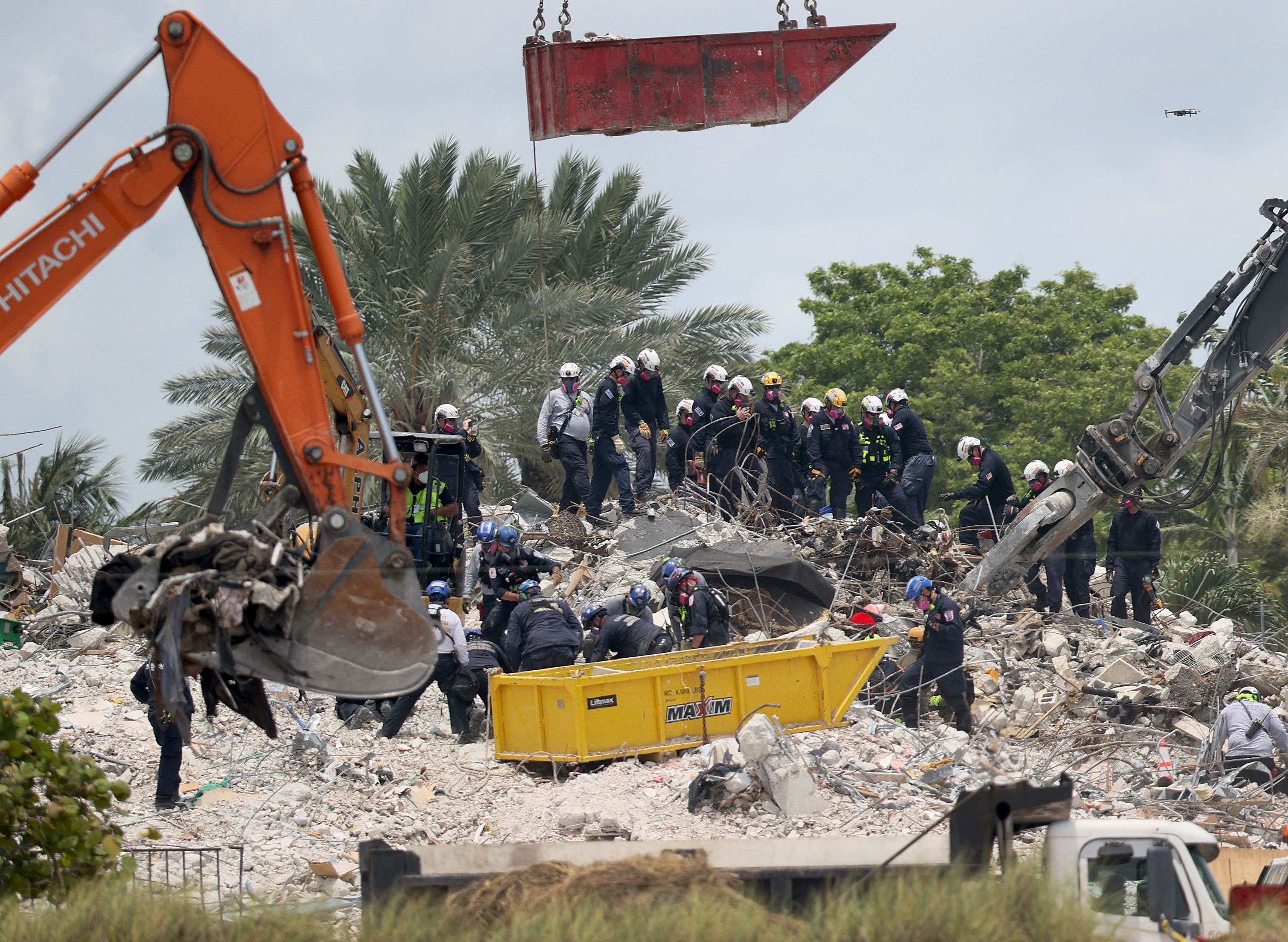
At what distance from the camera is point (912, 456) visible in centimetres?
1814

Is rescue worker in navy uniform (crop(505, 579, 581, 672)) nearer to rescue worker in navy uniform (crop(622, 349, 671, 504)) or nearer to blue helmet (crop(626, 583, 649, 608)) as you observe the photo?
blue helmet (crop(626, 583, 649, 608))

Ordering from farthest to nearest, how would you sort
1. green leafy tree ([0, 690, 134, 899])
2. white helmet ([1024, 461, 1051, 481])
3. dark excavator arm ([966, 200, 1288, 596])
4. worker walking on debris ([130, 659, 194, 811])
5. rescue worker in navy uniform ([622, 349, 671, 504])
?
white helmet ([1024, 461, 1051, 481]), rescue worker in navy uniform ([622, 349, 671, 504]), dark excavator arm ([966, 200, 1288, 596]), worker walking on debris ([130, 659, 194, 811]), green leafy tree ([0, 690, 134, 899])

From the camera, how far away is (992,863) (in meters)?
6.45

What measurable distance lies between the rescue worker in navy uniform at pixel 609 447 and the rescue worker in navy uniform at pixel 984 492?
Answer: 4124 mm

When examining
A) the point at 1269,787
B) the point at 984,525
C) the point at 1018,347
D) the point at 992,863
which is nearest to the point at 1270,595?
the point at 984,525

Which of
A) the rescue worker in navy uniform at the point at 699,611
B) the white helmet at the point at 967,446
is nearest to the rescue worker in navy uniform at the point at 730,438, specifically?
the white helmet at the point at 967,446

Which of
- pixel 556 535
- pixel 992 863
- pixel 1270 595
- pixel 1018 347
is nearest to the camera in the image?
pixel 992 863

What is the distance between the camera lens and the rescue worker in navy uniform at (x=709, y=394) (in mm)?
17797

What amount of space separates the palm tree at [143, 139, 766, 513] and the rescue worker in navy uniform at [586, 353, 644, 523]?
313 centimetres

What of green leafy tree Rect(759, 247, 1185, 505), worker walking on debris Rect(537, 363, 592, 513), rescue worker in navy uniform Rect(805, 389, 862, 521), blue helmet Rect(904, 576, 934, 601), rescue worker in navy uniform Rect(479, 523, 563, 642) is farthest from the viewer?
green leafy tree Rect(759, 247, 1185, 505)

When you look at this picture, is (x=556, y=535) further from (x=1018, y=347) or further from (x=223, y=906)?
(x=1018, y=347)

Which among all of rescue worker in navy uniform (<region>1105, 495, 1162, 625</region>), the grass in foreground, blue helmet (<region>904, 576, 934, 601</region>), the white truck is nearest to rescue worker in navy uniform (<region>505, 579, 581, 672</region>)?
blue helmet (<region>904, 576, 934, 601</region>)

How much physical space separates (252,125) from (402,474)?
77.2 inches

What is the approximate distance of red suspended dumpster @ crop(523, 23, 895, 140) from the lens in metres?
10.7
